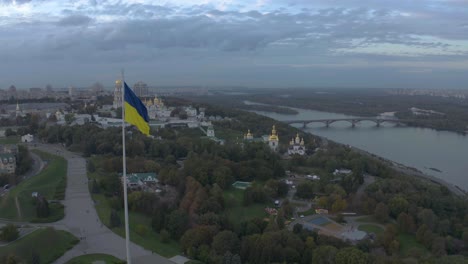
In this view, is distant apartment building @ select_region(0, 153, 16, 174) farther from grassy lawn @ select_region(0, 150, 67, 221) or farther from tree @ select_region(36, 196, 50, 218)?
tree @ select_region(36, 196, 50, 218)

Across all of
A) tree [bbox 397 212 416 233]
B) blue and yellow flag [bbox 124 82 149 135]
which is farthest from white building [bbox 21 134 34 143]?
blue and yellow flag [bbox 124 82 149 135]

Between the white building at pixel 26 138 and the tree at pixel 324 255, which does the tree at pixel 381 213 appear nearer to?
the tree at pixel 324 255

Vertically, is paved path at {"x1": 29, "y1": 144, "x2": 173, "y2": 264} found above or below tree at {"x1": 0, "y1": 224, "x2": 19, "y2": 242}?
below

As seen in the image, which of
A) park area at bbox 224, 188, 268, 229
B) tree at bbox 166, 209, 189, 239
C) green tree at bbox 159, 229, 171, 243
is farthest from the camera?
park area at bbox 224, 188, 268, 229

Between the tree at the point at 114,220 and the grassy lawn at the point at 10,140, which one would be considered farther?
the grassy lawn at the point at 10,140

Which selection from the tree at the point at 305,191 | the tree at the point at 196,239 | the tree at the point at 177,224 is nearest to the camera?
the tree at the point at 196,239

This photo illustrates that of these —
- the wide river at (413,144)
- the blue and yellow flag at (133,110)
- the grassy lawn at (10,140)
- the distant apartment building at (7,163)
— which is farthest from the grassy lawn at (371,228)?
the grassy lawn at (10,140)

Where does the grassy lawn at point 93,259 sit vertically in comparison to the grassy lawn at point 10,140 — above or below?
below
